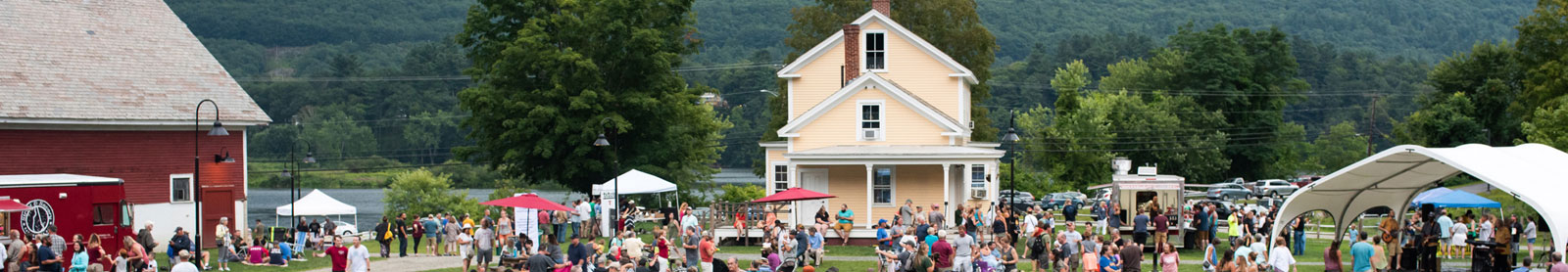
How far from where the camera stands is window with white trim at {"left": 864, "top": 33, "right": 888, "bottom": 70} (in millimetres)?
42938

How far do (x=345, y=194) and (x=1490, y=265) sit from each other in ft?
362

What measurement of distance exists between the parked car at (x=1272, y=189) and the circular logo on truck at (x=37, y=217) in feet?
180

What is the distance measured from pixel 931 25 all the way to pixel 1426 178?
98.4ft

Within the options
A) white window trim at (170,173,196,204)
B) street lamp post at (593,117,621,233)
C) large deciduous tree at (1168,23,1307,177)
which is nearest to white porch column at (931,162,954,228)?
street lamp post at (593,117,621,233)

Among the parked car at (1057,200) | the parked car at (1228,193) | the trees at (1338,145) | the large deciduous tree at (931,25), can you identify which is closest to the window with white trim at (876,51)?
the large deciduous tree at (931,25)

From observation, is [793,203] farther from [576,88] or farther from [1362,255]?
[1362,255]

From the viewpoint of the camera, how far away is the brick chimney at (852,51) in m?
42.1

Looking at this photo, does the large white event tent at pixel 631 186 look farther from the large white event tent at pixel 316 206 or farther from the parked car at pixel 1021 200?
the parked car at pixel 1021 200

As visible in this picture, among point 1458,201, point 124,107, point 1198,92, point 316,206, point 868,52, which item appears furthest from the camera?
point 1198,92

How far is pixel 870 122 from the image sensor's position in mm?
40250

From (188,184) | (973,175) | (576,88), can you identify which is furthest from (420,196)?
(973,175)

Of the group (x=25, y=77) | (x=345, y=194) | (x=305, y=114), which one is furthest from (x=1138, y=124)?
(x=305, y=114)

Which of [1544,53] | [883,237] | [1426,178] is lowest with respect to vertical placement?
[883,237]

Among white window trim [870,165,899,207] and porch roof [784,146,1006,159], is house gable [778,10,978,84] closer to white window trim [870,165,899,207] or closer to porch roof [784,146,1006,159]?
white window trim [870,165,899,207]
